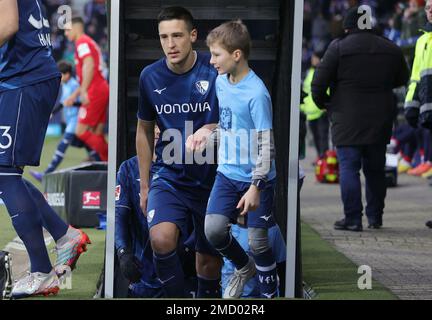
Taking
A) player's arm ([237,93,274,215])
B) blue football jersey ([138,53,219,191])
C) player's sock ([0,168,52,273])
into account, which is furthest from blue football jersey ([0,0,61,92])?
player's arm ([237,93,274,215])

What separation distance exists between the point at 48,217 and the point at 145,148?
124 centimetres

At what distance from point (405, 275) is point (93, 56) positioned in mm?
7733

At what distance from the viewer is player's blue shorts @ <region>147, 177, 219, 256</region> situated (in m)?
7.13

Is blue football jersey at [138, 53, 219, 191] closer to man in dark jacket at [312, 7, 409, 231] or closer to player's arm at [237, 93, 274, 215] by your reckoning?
player's arm at [237, 93, 274, 215]

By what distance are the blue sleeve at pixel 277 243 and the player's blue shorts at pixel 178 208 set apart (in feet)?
1.13

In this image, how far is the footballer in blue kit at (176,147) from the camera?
7043 mm

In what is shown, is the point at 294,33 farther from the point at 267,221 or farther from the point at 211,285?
the point at 211,285

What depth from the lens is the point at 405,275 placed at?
29.6 ft

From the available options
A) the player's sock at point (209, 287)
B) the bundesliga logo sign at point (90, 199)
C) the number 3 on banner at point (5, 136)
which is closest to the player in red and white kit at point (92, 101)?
the bundesliga logo sign at point (90, 199)

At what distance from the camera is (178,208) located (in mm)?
7172

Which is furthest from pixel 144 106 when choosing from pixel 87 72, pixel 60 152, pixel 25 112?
pixel 60 152

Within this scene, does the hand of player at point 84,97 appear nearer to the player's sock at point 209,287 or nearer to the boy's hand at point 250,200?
the player's sock at point 209,287

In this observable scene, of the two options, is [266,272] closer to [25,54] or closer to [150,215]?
[150,215]
